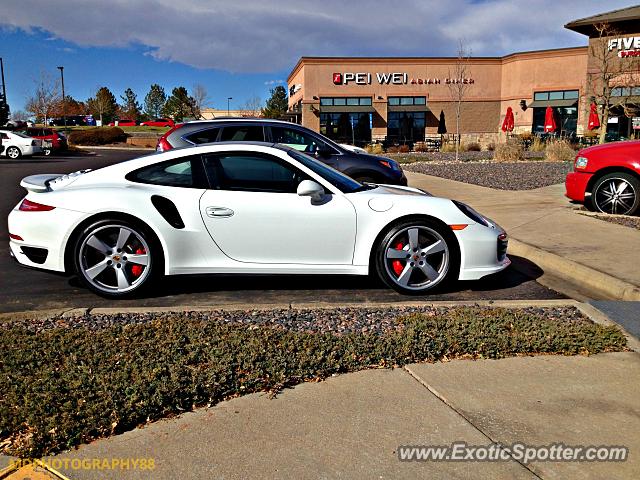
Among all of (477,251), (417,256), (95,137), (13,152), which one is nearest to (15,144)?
(13,152)

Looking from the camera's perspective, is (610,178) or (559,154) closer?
(610,178)

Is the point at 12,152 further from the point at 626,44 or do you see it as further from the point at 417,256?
the point at 626,44

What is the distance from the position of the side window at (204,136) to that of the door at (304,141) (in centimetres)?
91

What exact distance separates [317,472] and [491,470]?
2.56 ft

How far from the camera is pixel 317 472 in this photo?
2.65 m

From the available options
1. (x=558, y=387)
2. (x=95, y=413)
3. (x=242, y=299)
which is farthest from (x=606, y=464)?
(x=242, y=299)

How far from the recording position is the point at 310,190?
525 cm

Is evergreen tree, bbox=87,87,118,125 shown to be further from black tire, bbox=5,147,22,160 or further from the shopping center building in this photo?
black tire, bbox=5,147,22,160

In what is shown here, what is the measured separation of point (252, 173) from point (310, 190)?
596 millimetres

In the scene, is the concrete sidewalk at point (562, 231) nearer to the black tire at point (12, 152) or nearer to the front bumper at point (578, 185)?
the front bumper at point (578, 185)

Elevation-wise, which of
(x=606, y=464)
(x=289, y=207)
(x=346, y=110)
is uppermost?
(x=346, y=110)

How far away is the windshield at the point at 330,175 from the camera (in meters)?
5.57

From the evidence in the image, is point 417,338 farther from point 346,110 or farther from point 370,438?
point 346,110

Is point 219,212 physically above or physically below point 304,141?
Answer: below
